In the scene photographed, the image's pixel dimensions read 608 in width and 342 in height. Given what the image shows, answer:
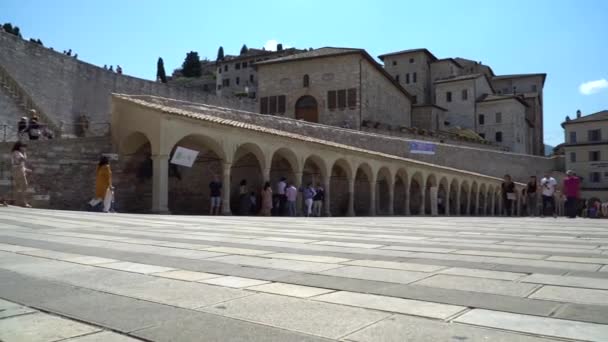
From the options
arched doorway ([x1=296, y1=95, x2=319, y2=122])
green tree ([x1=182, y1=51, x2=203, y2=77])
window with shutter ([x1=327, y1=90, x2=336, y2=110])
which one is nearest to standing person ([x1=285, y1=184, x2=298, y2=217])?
window with shutter ([x1=327, y1=90, x2=336, y2=110])

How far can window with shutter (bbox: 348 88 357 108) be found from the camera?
41594 millimetres

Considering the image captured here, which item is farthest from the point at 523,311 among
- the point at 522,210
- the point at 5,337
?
the point at 522,210

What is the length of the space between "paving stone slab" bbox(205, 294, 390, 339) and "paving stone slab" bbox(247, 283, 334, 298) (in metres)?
0.14

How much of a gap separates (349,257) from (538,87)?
289ft

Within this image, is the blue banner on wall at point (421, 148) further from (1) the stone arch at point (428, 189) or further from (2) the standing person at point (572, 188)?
(2) the standing person at point (572, 188)

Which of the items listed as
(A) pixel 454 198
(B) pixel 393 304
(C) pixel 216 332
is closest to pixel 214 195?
(B) pixel 393 304

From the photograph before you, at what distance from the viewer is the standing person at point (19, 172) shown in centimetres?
1459

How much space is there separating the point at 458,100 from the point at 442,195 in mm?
35485

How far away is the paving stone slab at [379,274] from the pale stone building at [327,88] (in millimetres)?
36894

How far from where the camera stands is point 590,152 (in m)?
62.7

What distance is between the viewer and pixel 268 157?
70.5ft

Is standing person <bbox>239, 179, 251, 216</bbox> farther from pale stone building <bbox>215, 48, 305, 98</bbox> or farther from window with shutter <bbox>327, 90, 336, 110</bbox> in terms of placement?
pale stone building <bbox>215, 48, 305, 98</bbox>

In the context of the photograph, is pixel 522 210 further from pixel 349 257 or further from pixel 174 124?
pixel 349 257

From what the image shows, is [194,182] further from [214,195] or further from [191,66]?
[191,66]
